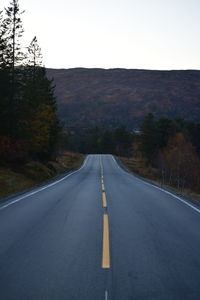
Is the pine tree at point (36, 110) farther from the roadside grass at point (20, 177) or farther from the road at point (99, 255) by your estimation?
the road at point (99, 255)

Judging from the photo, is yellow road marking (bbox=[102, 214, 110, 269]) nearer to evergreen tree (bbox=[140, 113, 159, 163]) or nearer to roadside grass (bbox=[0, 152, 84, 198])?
roadside grass (bbox=[0, 152, 84, 198])

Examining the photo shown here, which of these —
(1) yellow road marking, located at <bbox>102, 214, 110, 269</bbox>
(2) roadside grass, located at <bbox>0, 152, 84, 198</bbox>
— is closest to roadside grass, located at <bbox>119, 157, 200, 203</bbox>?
(1) yellow road marking, located at <bbox>102, 214, 110, 269</bbox>

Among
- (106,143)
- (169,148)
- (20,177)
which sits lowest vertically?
(20,177)

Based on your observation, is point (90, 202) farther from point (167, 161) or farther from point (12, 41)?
point (167, 161)

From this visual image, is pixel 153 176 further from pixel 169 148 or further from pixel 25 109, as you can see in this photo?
pixel 25 109

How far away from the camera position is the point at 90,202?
12781mm

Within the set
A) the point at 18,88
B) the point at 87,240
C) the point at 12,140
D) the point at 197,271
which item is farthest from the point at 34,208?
the point at 18,88

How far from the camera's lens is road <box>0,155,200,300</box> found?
4.30m

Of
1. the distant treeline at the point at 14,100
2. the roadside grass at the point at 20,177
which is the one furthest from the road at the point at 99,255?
the distant treeline at the point at 14,100

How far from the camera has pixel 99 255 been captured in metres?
5.75

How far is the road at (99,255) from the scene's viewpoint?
14.1 feet

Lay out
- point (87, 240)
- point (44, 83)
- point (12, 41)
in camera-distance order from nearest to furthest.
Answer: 1. point (87, 240)
2. point (12, 41)
3. point (44, 83)

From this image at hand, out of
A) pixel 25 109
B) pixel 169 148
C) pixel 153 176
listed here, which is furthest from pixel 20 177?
pixel 169 148

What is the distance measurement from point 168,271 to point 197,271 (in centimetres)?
48
